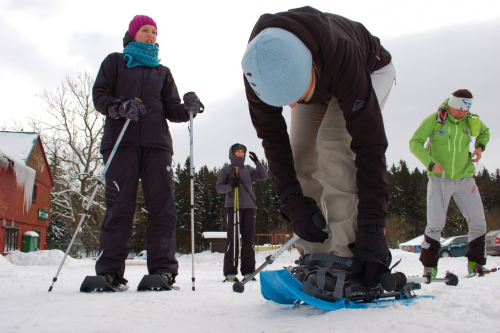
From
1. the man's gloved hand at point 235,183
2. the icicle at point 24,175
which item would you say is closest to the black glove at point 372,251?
the man's gloved hand at point 235,183

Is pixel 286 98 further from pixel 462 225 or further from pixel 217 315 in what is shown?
pixel 462 225

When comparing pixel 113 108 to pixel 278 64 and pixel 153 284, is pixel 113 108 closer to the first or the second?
pixel 153 284

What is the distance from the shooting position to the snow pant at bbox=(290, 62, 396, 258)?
1.87 meters

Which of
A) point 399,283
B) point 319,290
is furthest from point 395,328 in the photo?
point 399,283

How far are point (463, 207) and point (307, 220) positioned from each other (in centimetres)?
340

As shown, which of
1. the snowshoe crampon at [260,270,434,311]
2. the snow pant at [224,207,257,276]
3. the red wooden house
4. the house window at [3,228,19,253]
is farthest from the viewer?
the house window at [3,228,19,253]

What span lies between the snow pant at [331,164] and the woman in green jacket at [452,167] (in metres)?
2.33

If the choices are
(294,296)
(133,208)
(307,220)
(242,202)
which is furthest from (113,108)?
(242,202)

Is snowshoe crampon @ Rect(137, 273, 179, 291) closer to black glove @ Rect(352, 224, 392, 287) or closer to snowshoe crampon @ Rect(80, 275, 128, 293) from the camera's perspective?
snowshoe crampon @ Rect(80, 275, 128, 293)

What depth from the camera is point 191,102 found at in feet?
11.2

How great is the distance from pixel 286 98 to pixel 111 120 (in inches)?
79.4

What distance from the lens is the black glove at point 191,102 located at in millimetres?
3420

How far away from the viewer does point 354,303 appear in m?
1.77

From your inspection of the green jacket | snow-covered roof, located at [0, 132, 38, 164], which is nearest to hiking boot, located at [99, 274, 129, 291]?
the green jacket
